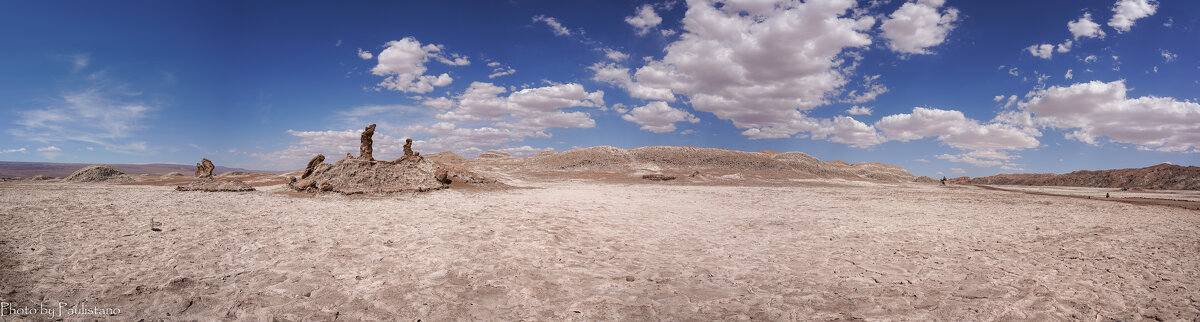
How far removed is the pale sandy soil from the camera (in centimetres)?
462

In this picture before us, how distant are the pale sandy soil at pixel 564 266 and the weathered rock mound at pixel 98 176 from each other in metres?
18.3

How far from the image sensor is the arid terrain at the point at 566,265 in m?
4.62

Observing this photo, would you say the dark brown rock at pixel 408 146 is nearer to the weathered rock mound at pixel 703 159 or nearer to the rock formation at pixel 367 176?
the rock formation at pixel 367 176

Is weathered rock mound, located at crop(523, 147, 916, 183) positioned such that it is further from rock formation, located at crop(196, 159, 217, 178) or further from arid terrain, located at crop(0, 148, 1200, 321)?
arid terrain, located at crop(0, 148, 1200, 321)

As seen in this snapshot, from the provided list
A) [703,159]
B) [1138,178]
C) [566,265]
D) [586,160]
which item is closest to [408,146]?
[566,265]

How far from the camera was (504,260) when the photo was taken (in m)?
6.66

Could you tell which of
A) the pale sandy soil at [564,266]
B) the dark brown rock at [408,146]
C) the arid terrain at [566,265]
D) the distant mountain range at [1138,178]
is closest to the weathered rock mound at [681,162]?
the distant mountain range at [1138,178]

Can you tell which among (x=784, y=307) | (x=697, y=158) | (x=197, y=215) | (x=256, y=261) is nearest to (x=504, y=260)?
(x=256, y=261)

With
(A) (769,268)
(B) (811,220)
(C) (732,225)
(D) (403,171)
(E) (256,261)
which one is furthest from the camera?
(D) (403,171)

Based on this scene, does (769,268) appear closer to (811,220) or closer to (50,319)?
(811,220)

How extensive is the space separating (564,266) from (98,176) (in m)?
33.9

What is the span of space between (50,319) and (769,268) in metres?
8.06

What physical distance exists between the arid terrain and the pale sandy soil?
36mm

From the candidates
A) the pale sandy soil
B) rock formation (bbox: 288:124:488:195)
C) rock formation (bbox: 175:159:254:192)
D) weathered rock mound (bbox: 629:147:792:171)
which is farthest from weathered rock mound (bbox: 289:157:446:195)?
weathered rock mound (bbox: 629:147:792:171)
